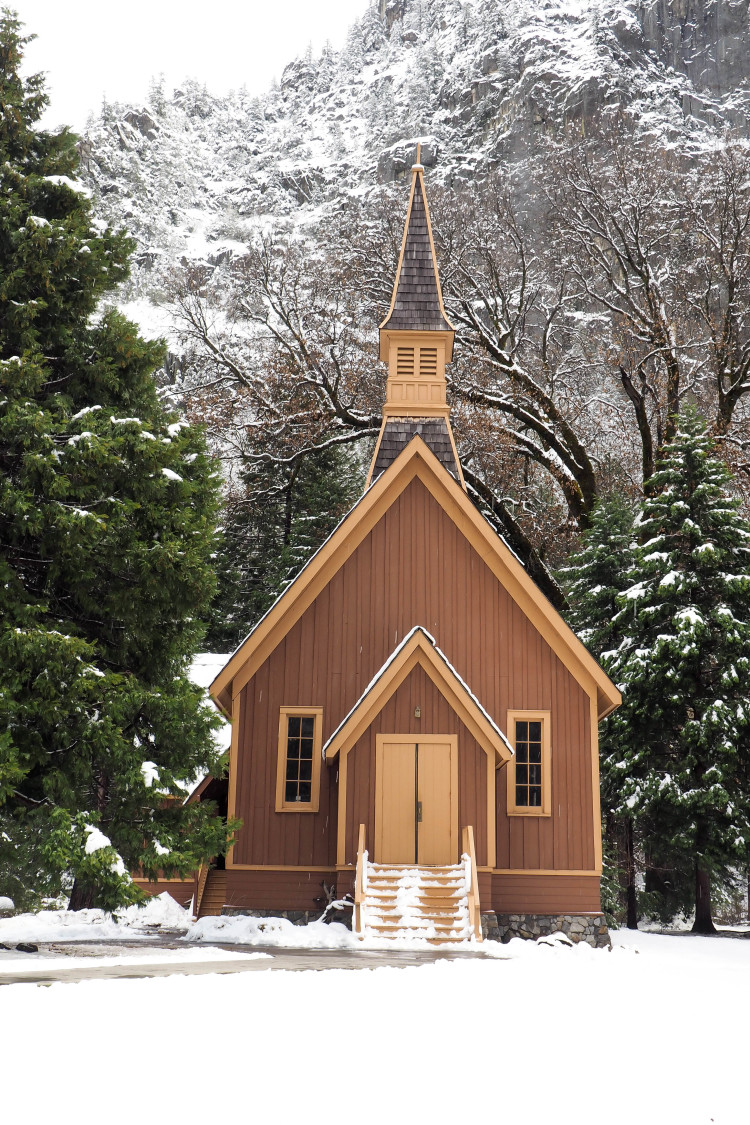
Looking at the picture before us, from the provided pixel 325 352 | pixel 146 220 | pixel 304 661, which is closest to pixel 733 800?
pixel 304 661

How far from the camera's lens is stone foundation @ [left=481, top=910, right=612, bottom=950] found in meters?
14.9

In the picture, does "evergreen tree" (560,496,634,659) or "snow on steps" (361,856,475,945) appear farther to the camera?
"evergreen tree" (560,496,634,659)

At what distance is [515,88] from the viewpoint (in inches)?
3880

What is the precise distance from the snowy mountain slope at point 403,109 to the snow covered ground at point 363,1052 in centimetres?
6899

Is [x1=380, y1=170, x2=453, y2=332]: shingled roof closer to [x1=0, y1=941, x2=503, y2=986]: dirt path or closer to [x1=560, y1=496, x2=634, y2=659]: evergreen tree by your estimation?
[x1=560, y1=496, x2=634, y2=659]: evergreen tree

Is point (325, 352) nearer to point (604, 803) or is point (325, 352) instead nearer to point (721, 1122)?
point (604, 803)

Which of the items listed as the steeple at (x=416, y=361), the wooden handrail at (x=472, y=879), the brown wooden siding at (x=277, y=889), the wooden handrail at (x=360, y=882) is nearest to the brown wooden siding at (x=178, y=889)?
the brown wooden siding at (x=277, y=889)

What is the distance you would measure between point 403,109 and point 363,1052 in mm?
122024

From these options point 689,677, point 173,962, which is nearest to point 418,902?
point 173,962

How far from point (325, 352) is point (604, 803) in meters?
16.2

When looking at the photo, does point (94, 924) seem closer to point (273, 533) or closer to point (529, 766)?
point (529, 766)

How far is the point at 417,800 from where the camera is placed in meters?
14.9

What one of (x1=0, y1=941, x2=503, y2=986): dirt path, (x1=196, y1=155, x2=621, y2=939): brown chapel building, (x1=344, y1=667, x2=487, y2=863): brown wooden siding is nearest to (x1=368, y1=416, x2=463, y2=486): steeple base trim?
(x1=196, y1=155, x2=621, y2=939): brown chapel building

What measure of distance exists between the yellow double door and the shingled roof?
867cm
